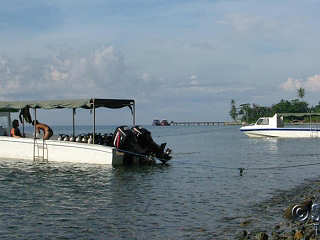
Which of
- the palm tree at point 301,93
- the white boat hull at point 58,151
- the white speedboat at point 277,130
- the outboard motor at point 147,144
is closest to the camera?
the white boat hull at point 58,151

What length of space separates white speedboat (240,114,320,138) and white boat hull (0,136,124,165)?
41.2 meters

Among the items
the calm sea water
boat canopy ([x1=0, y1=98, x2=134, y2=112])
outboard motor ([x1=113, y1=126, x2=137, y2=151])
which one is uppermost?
boat canopy ([x1=0, y1=98, x2=134, y2=112])

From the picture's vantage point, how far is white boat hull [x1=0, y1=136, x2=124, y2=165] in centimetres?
2469

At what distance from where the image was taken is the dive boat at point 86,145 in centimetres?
2508

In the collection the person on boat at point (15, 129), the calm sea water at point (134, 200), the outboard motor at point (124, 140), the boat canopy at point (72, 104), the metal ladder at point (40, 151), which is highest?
the boat canopy at point (72, 104)

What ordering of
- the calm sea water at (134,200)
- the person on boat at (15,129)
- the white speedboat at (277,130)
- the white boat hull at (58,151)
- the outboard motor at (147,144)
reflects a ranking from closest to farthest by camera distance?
the calm sea water at (134,200) < the white boat hull at (58,151) < the outboard motor at (147,144) < the person on boat at (15,129) < the white speedboat at (277,130)

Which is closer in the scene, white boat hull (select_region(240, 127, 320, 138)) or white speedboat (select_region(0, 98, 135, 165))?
white speedboat (select_region(0, 98, 135, 165))

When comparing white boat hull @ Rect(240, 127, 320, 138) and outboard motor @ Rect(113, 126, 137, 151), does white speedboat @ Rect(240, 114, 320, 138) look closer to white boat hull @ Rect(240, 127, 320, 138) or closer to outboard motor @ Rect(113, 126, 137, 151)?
white boat hull @ Rect(240, 127, 320, 138)

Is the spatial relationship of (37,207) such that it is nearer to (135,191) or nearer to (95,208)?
(95,208)

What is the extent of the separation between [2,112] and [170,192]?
1670cm

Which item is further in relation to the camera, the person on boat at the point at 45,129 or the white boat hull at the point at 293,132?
the white boat hull at the point at 293,132

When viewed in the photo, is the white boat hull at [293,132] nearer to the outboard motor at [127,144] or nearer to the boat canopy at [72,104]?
the boat canopy at [72,104]

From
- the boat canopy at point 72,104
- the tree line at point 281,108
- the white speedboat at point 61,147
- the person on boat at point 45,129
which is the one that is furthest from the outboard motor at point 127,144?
the tree line at point 281,108

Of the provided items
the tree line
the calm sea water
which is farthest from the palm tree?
the calm sea water
